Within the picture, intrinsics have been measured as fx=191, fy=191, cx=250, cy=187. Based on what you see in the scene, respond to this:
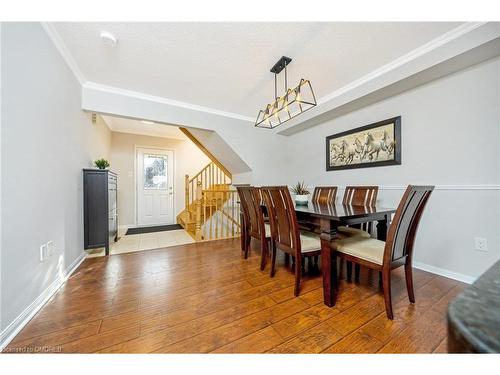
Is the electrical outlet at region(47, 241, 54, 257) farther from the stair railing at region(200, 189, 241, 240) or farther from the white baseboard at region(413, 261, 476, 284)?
the white baseboard at region(413, 261, 476, 284)

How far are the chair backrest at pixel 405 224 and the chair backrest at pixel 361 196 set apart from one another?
80 centimetres

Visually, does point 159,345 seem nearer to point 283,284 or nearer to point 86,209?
point 283,284

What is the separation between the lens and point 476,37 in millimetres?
1578

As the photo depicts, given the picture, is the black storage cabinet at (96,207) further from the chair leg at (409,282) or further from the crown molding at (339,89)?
the chair leg at (409,282)

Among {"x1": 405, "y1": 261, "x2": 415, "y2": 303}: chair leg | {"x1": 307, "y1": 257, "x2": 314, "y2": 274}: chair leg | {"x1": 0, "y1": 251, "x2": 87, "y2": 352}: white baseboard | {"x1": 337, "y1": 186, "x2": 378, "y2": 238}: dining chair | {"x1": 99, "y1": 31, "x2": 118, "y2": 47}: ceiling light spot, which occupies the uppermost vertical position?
{"x1": 99, "y1": 31, "x2": 118, "y2": 47}: ceiling light spot

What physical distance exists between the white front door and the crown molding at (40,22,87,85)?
8.93 feet

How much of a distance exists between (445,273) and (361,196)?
1051 mm

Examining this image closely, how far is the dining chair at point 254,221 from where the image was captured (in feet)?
6.72

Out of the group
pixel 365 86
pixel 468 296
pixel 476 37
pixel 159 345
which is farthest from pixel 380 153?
pixel 159 345

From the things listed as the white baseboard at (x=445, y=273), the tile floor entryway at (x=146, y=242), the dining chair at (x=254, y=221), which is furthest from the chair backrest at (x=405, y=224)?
→ the tile floor entryway at (x=146, y=242)

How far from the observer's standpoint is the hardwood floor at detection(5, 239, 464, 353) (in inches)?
42.8

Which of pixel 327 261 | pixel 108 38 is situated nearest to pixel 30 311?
pixel 327 261

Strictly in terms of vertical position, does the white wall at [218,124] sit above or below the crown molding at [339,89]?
below

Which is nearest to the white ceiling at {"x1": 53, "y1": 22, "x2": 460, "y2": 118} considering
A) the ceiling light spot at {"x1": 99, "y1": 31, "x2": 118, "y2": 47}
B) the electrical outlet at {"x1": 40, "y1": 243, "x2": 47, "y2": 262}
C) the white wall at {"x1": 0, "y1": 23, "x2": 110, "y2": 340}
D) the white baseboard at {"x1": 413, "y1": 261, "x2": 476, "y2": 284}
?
the ceiling light spot at {"x1": 99, "y1": 31, "x2": 118, "y2": 47}
